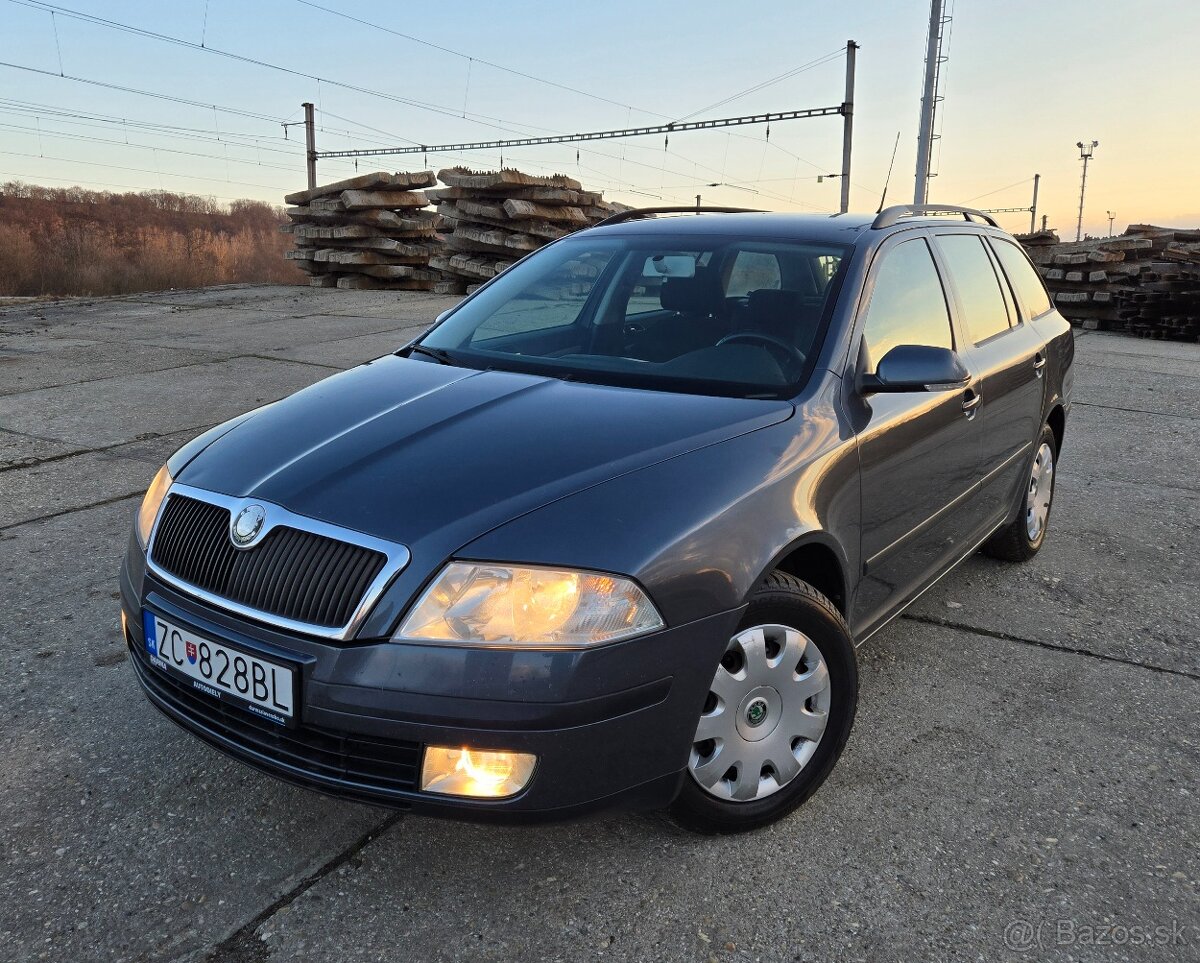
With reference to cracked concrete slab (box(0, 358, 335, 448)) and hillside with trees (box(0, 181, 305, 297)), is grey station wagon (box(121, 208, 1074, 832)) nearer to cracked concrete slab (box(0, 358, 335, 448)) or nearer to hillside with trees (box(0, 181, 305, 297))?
cracked concrete slab (box(0, 358, 335, 448))

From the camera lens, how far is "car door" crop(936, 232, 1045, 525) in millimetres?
3668

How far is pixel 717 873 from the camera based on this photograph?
2309 mm

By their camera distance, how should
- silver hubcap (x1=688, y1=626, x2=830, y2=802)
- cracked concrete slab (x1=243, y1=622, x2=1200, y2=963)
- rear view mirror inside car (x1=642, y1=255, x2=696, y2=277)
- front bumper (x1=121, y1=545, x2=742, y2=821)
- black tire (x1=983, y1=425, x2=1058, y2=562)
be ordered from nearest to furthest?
front bumper (x1=121, y1=545, x2=742, y2=821) < cracked concrete slab (x1=243, y1=622, x2=1200, y2=963) < silver hubcap (x1=688, y1=626, x2=830, y2=802) < rear view mirror inside car (x1=642, y1=255, x2=696, y2=277) < black tire (x1=983, y1=425, x2=1058, y2=562)

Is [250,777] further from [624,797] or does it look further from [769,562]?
[769,562]

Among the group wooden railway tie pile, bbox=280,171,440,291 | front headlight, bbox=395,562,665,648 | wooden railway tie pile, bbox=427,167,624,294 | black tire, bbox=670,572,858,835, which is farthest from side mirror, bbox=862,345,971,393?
wooden railway tie pile, bbox=280,171,440,291

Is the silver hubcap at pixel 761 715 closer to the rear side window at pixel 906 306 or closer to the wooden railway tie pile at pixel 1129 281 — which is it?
the rear side window at pixel 906 306

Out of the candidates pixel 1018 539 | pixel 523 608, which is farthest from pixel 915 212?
pixel 523 608

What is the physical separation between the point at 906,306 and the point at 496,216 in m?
14.8

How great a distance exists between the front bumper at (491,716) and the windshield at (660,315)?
97cm

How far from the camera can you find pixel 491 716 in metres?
1.92

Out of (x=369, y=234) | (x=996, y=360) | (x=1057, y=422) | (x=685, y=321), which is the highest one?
(x=369, y=234)

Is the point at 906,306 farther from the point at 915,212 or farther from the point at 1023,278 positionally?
the point at 1023,278

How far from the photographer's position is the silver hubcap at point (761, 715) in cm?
→ 228

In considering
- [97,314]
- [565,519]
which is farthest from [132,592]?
[97,314]
